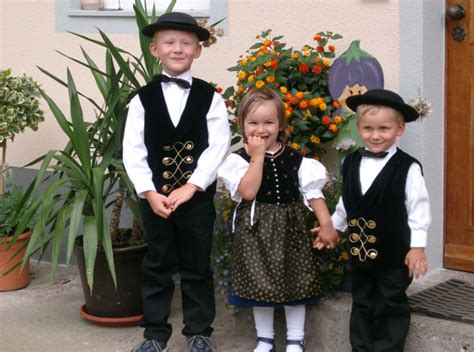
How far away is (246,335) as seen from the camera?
15.8 feet

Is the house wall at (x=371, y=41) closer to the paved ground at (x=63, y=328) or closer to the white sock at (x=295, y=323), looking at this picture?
the white sock at (x=295, y=323)

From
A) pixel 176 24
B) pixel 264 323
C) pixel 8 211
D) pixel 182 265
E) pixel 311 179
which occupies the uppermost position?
pixel 176 24

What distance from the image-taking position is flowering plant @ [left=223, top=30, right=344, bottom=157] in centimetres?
473

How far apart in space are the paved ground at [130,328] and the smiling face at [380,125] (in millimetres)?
861

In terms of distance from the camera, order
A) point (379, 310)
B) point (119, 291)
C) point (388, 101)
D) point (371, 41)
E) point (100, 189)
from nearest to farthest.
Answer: point (388, 101) → point (379, 310) → point (100, 189) → point (371, 41) → point (119, 291)

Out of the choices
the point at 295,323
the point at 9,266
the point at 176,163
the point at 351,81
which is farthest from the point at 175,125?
the point at 9,266

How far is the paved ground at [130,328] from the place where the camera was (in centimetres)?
413

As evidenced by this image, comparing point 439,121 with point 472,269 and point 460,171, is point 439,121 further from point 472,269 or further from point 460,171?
point 472,269

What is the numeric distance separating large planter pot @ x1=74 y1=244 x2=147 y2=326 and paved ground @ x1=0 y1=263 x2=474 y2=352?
0.06 m

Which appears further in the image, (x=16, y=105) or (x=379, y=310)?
(x=16, y=105)

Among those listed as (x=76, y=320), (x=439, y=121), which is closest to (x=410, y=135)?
(x=439, y=121)

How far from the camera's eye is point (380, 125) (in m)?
3.88

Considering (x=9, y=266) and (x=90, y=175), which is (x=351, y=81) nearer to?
(x=90, y=175)

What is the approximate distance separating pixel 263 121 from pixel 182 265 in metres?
0.83
